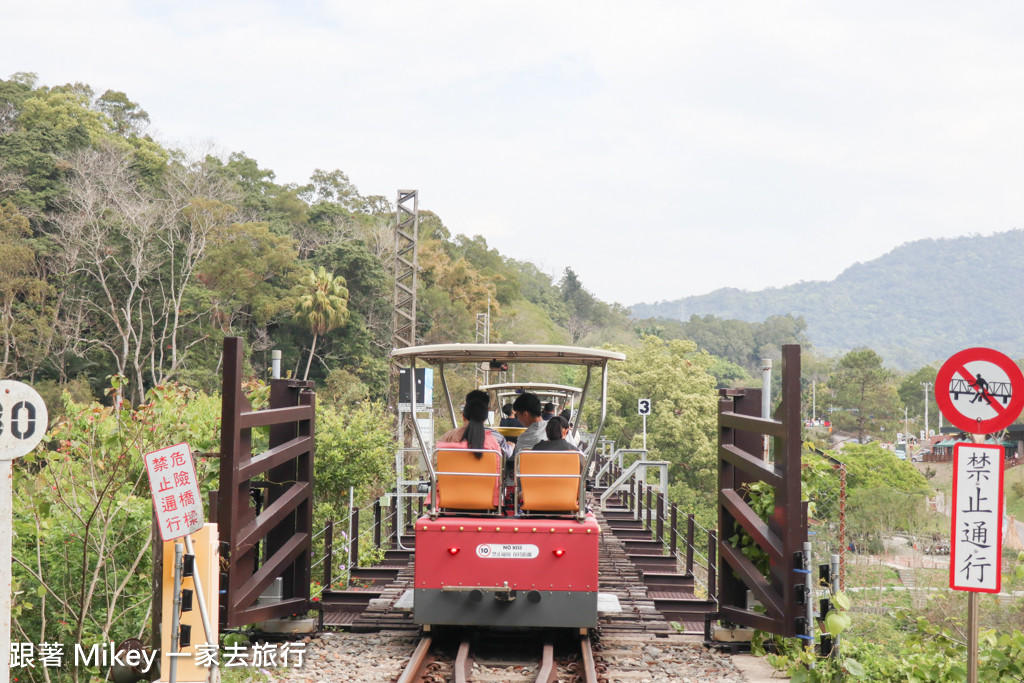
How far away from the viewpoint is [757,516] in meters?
7.49

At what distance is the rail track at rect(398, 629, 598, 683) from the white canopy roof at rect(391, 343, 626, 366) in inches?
94.4

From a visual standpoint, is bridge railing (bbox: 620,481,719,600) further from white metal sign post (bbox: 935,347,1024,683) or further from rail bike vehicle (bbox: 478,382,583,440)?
white metal sign post (bbox: 935,347,1024,683)

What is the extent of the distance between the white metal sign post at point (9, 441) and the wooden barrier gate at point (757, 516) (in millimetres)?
4828

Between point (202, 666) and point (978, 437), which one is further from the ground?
point (978, 437)

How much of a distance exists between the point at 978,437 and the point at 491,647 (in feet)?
14.4

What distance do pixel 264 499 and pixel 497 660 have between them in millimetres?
2721

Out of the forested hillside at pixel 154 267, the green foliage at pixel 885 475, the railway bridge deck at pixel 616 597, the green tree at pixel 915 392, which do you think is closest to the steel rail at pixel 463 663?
the railway bridge deck at pixel 616 597

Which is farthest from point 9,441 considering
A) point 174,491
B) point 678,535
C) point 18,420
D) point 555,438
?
point 678,535

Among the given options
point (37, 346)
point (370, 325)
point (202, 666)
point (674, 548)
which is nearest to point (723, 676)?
point (202, 666)

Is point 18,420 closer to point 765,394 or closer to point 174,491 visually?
point 174,491

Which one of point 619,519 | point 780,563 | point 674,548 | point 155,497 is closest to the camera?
point 155,497

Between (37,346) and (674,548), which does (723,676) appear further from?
(37,346)

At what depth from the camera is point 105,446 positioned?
888 centimetres

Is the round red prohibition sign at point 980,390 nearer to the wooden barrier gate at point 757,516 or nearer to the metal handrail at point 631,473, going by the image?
the wooden barrier gate at point 757,516
